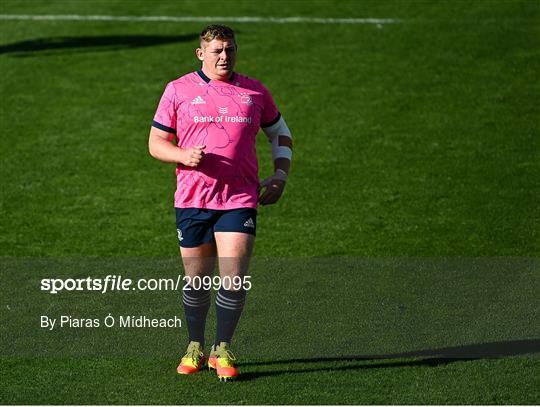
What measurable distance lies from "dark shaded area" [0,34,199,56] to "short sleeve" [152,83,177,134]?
1208cm

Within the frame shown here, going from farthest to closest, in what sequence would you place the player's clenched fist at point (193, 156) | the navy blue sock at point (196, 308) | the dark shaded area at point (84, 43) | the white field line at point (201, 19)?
1. the white field line at point (201, 19)
2. the dark shaded area at point (84, 43)
3. the navy blue sock at point (196, 308)
4. the player's clenched fist at point (193, 156)

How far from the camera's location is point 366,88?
1798 cm

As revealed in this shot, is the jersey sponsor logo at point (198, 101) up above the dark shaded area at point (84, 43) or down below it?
above

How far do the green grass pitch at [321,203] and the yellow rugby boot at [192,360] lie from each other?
0.11 meters

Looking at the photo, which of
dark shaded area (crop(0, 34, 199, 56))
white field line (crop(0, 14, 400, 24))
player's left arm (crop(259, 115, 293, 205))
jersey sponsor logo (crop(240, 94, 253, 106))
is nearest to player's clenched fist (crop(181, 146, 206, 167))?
jersey sponsor logo (crop(240, 94, 253, 106))

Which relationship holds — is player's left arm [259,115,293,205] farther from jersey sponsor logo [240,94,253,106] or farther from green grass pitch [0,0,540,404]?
green grass pitch [0,0,540,404]

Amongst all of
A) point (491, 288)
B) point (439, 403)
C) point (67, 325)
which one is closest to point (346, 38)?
point (491, 288)

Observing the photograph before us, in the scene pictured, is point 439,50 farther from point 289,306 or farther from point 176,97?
point 176,97

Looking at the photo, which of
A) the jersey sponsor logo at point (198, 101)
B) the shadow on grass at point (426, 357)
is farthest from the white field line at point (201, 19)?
the jersey sponsor logo at point (198, 101)

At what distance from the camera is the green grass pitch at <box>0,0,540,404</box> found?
851cm

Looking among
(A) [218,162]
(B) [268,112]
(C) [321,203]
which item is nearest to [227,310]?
(A) [218,162]

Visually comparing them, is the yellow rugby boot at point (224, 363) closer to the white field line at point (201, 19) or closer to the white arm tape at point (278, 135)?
the white arm tape at point (278, 135)

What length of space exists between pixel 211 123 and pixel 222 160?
10.4 inches

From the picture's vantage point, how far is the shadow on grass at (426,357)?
8.52 metres
